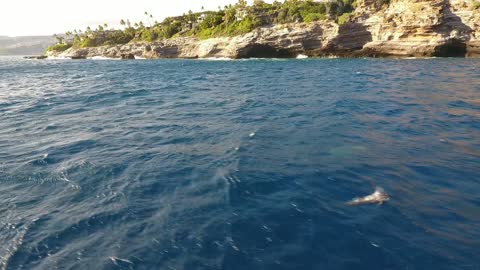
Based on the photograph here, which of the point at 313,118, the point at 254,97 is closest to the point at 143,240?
the point at 313,118

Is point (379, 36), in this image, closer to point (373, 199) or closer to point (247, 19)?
point (247, 19)

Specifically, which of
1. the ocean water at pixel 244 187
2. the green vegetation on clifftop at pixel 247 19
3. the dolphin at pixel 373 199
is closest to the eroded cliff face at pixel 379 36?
the green vegetation on clifftop at pixel 247 19

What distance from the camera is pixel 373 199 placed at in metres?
10.5

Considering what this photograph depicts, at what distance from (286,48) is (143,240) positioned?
Result: 3059 inches

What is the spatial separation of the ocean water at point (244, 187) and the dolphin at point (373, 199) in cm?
32

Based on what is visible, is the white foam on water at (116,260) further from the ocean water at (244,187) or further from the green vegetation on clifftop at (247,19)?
the green vegetation on clifftop at (247,19)

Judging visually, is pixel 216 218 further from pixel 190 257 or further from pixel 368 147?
pixel 368 147

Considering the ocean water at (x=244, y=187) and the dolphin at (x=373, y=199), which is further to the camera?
the dolphin at (x=373, y=199)

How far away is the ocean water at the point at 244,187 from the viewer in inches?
319

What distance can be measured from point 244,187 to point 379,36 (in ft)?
228

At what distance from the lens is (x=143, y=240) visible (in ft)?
28.4

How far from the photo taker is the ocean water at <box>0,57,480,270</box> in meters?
8.11

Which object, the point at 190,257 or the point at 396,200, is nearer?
the point at 190,257

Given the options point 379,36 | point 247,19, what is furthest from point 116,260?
point 247,19
